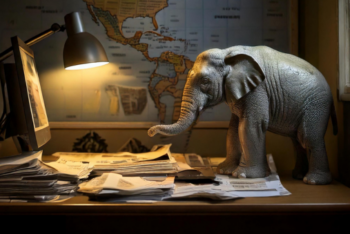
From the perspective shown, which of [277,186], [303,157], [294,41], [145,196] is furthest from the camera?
[294,41]

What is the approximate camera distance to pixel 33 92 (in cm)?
123

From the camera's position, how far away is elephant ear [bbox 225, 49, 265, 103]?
42.8 inches

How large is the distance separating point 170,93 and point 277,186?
0.72m

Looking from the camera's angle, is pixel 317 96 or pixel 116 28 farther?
pixel 116 28

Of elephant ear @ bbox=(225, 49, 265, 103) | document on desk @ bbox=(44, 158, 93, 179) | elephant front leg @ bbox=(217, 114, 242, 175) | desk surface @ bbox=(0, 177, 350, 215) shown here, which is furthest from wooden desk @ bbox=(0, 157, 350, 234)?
elephant ear @ bbox=(225, 49, 265, 103)

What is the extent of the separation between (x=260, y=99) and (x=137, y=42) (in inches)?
28.3

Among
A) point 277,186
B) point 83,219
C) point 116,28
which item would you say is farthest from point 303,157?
point 116,28

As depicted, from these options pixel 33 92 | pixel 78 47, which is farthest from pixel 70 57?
pixel 33 92

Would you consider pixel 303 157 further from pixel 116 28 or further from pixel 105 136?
pixel 116 28

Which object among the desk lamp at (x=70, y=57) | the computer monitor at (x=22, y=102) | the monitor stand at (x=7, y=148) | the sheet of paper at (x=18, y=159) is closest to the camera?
the sheet of paper at (x=18, y=159)

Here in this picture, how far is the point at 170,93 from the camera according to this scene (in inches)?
62.9

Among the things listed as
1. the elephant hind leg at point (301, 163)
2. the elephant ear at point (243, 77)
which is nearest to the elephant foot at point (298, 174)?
the elephant hind leg at point (301, 163)

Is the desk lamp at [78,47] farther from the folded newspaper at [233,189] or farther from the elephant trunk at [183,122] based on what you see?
the folded newspaper at [233,189]

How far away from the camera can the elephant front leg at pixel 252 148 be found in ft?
3.63
